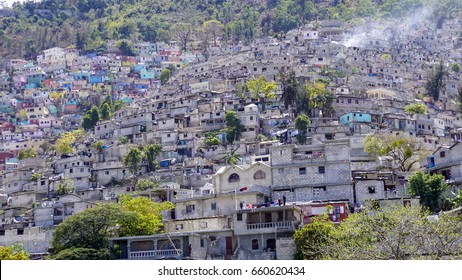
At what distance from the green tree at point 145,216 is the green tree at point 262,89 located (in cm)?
3014

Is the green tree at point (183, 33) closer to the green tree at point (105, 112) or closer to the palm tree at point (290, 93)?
the green tree at point (105, 112)

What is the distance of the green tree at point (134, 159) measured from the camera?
68000 millimetres

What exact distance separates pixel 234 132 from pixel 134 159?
7.93m

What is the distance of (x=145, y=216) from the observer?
45.6 metres

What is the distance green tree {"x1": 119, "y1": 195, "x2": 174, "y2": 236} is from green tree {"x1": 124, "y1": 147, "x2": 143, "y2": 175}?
17.7m

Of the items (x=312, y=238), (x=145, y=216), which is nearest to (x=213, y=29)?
(x=145, y=216)

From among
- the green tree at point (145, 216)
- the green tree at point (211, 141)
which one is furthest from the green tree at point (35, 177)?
the green tree at point (145, 216)

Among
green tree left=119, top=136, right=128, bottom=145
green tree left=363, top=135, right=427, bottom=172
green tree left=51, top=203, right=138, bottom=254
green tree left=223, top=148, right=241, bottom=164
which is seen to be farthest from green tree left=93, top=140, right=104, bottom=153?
green tree left=51, top=203, right=138, bottom=254

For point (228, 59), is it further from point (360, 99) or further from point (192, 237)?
point (192, 237)

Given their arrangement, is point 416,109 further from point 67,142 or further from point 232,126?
point 67,142

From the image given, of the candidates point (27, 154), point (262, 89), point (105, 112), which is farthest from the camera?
point (105, 112)

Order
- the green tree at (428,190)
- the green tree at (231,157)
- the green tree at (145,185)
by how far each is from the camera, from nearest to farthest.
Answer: the green tree at (428,190), the green tree at (145,185), the green tree at (231,157)

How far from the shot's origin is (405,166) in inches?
2270

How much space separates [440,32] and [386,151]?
6963 cm
